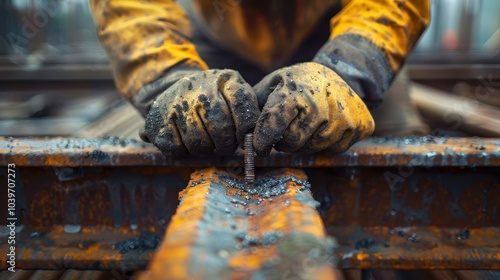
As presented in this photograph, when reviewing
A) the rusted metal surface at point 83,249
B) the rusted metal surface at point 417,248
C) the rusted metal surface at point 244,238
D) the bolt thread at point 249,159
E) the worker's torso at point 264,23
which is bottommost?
the rusted metal surface at point 417,248

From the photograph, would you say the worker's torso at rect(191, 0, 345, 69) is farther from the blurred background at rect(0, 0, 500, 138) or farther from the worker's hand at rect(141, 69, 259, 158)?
the worker's hand at rect(141, 69, 259, 158)

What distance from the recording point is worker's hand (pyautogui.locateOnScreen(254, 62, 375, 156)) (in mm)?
1171

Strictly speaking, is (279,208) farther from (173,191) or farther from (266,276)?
(173,191)

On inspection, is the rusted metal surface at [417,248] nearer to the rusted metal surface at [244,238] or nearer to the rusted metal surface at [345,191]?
the rusted metal surface at [345,191]

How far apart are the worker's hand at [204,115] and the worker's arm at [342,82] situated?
2.6 inches

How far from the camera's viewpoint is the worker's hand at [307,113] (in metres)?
1.17

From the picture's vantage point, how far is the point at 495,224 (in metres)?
1.46

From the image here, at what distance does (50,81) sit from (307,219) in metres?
4.19

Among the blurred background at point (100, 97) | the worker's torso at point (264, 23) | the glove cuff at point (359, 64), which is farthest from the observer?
the blurred background at point (100, 97)

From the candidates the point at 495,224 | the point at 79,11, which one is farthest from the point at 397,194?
the point at 79,11

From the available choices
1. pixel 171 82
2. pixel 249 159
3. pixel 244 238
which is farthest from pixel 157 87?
pixel 244 238

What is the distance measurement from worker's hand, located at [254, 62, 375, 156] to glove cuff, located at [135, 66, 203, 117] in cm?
39

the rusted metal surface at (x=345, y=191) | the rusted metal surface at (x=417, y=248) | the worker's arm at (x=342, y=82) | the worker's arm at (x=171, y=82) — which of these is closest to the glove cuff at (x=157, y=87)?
the worker's arm at (x=171, y=82)

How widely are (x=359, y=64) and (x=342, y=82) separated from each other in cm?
23
